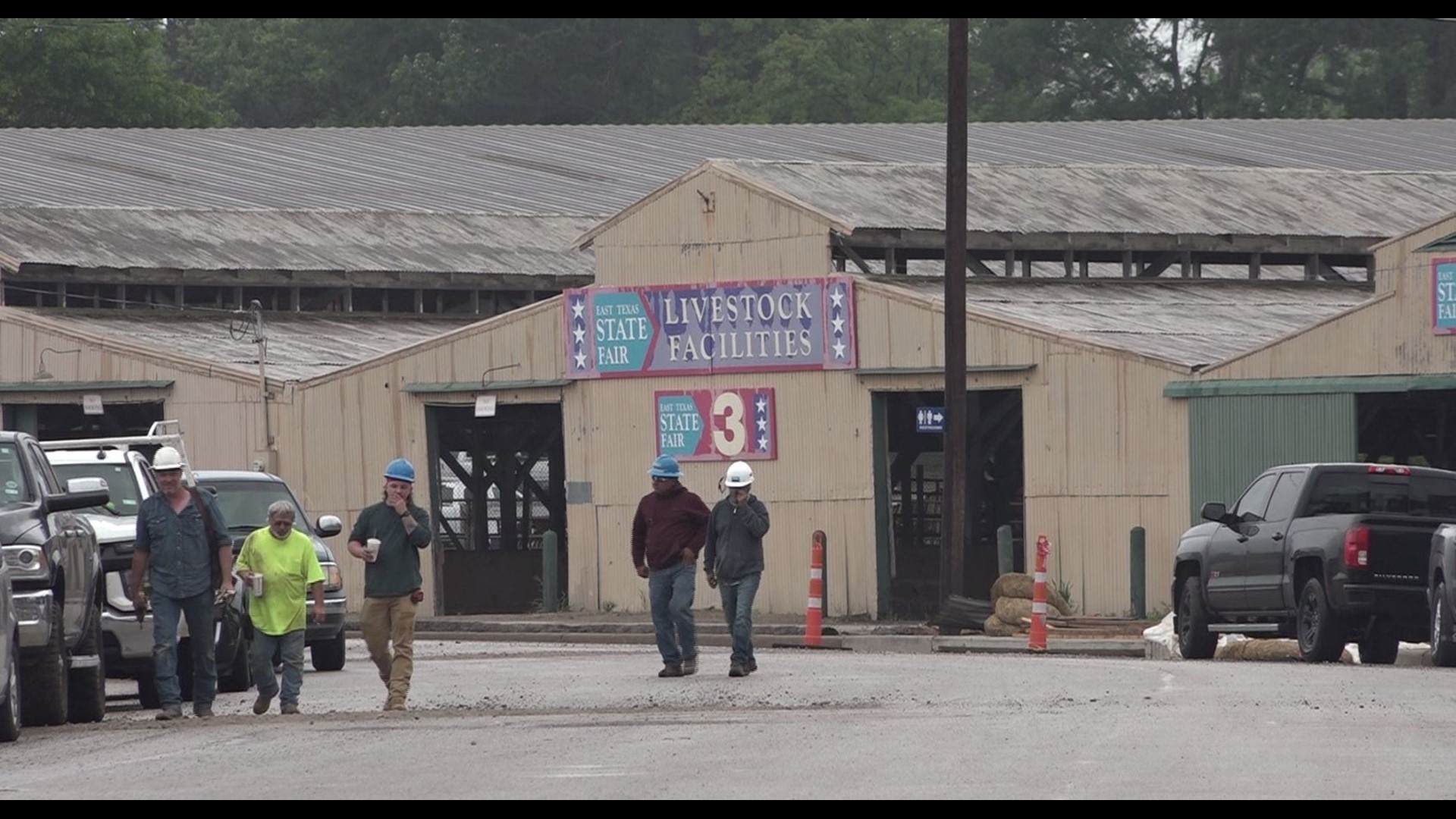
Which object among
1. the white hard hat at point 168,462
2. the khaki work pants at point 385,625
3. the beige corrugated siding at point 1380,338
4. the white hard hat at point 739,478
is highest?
the beige corrugated siding at point 1380,338

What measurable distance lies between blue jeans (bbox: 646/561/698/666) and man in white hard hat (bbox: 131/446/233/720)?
4.21m

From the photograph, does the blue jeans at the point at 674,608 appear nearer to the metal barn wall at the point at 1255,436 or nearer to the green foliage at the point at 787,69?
the metal barn wall at the point at 1255,436

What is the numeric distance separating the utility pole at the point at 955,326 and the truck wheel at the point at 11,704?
53.3 ft

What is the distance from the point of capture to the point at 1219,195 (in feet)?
147

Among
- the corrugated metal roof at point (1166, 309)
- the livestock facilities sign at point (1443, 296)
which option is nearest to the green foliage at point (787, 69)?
the corrugated metal roof at point (1166, 309)

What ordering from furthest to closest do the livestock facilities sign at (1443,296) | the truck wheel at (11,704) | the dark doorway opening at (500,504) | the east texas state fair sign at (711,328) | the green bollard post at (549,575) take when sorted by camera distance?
the dark doorway opening at (500,504) < the green bollard post at (549,575) < the east texas state fair sign at (711,328) < the livestock facilities sign at (1443,296) < the truck wheel at (11,704)

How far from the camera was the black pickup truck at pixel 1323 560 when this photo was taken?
23.9 metres

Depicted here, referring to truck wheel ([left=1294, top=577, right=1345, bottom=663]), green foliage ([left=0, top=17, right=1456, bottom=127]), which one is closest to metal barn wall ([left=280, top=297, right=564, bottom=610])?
truck wheel ([left=1294, top=577, right=1345, bottom=663])

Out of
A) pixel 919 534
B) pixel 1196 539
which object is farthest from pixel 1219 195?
pixel 1196 539

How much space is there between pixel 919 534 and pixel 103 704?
78.3 feet

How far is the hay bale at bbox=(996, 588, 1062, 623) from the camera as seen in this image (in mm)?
31484

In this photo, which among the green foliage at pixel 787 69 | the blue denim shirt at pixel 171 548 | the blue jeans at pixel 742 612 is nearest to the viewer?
the blue denim shirt at pixel 171 548

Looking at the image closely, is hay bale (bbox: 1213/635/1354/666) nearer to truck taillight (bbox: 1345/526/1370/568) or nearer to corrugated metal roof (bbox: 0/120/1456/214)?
Answer: truck taillight (bbox: 1345/526/1370/568)

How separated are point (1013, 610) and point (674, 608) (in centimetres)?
960
